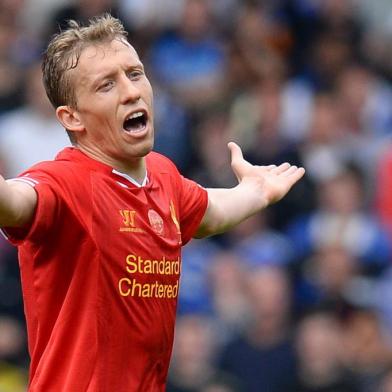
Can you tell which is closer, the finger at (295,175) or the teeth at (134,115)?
the teeth at (134,115)

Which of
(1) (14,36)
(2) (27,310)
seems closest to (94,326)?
(2) (27,310)

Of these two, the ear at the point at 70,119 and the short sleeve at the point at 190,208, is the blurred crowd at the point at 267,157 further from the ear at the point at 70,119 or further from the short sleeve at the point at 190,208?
the ear at the point at 70,119

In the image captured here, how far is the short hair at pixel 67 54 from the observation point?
4893 mm

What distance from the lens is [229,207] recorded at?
5.53 m

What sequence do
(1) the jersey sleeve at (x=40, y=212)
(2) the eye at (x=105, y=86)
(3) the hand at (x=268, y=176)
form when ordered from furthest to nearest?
(3) the hand at (x=268, y=176), (2) the eye at (x=105, y=86), (1) the jersey sleeve at (x=40, y=212)

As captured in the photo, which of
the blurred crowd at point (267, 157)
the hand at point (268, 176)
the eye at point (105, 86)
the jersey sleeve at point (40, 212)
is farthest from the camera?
the blurred crowd at point (267, 157)

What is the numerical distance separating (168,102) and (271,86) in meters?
0.77

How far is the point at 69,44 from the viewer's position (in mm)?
4902

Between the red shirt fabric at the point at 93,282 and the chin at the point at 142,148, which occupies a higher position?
the chin at the point at 142,148

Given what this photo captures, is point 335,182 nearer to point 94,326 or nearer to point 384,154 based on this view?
point 384,154

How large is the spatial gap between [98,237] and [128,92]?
20.5 inches

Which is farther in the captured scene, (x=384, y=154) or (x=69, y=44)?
(x=384, y=154)

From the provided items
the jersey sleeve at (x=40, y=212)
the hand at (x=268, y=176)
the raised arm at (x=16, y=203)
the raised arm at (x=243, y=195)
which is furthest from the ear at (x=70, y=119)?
the hand at (x=268, y=176)

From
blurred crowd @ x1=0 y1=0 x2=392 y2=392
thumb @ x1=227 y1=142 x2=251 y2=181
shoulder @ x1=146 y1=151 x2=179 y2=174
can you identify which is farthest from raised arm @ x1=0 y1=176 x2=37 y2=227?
blurred crowd @ x1=0 y1=0 x2=392 y2=392
